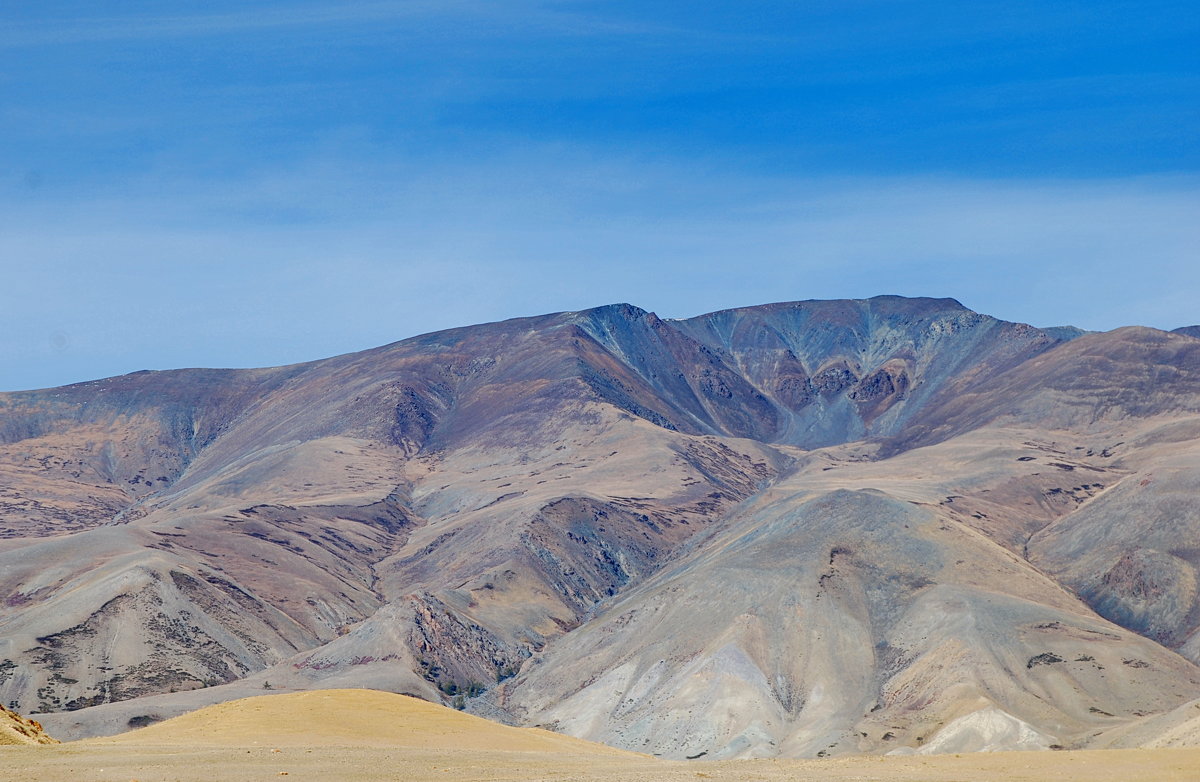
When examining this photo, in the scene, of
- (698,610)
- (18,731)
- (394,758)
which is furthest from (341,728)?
(698,610)

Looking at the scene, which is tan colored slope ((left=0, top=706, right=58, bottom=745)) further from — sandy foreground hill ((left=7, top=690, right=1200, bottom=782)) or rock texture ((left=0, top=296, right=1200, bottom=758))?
rock texture ((left=0, top=296, right=1200, bottom=758))

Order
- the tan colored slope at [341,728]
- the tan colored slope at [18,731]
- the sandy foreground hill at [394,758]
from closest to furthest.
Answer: the sandy foreground hill at [394,758] < the tan colored slope at [18,731] < the tan colored slope at [341,728]

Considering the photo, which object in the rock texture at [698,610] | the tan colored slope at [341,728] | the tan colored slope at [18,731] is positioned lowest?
the rock texture at [698,610]

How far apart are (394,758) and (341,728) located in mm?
6243

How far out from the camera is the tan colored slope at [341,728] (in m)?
39.0

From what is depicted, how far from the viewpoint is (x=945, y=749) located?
8325 cm

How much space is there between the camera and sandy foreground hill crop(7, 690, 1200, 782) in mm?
32250

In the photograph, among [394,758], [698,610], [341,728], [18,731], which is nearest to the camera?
[394,758]

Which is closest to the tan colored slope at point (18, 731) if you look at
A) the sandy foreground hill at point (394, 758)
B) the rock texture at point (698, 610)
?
the sandy foreground hill at point (394, 758)

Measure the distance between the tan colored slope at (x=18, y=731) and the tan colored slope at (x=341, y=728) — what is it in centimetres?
136

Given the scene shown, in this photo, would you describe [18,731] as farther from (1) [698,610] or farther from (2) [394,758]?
(1) [698,610]

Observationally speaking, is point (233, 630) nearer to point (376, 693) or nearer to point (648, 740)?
point (648, 740)

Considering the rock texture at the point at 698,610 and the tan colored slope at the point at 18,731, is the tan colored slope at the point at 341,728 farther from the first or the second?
the rock texture at the point at 698,610

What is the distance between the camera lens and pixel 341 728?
4119 cm
